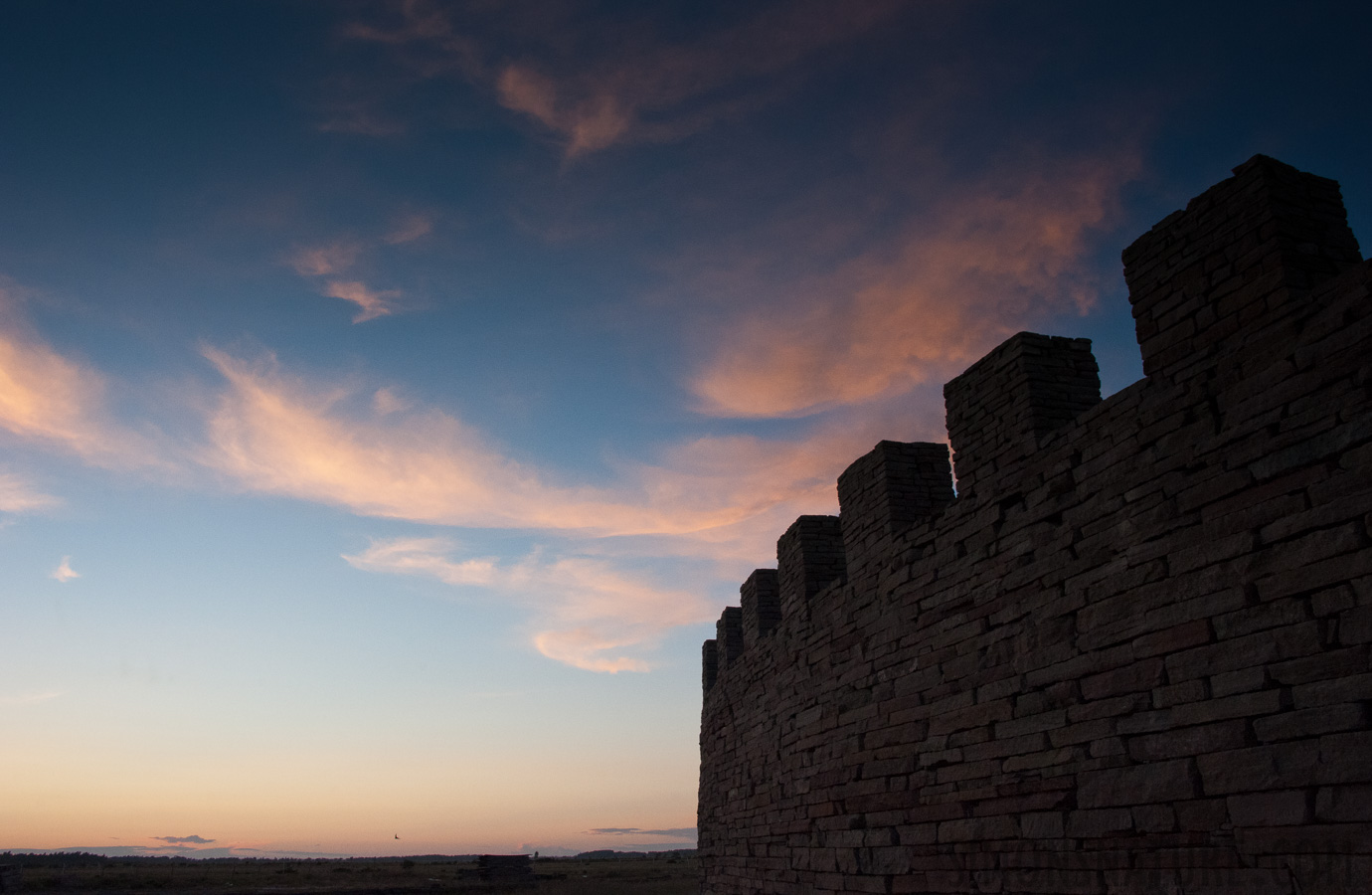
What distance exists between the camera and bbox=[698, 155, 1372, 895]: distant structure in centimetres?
391

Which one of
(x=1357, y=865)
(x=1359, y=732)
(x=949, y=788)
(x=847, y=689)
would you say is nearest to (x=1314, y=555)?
(x=1359, y=732)

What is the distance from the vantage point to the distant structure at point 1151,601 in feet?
12.8

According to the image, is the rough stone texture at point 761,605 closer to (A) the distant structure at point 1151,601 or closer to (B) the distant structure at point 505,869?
(A) the distant structure at point 1151,601

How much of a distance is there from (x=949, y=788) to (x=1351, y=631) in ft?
10.5

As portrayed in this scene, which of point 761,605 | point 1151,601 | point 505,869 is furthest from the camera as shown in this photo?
point 505,869

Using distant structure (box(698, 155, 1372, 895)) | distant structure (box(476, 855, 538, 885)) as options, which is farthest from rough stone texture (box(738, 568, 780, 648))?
distant structure (box(476, 855, 538, 885))

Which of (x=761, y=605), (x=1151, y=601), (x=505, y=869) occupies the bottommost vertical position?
(x=505, y=869)

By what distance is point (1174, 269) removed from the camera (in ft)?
16.7

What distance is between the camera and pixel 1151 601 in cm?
480

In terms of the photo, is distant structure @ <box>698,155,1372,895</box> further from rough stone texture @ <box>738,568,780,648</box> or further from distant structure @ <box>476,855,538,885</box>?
distant structure @ <box>476,855,538,885</box>

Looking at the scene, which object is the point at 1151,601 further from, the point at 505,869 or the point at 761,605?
the point at 505,869

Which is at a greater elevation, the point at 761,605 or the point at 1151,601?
the point at 761,605

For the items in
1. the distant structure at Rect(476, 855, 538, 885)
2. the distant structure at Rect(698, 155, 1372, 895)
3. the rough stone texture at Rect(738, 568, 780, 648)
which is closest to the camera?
the distant structure at Rect(698, 155, 1372, 895)

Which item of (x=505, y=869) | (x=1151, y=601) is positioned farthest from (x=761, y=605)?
(x=505, y=869)
